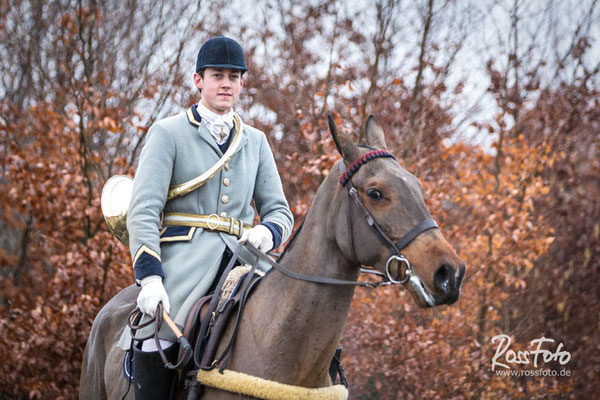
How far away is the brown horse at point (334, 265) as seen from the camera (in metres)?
2.61

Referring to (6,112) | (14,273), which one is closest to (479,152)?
(6,112)

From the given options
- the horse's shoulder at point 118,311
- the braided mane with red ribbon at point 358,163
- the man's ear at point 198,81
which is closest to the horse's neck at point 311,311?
the braided mane with red ribbon at point 358,163

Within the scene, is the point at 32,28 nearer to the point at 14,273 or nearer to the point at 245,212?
the point at 14,273

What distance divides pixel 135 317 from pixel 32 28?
828 centimetres

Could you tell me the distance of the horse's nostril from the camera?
2.50m

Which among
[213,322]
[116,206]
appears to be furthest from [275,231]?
[116,206]

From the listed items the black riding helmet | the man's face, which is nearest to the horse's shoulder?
the man's face

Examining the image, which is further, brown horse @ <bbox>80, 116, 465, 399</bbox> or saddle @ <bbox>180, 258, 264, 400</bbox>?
saddle @ <bbox>180, 258, 264, 400</bbox>

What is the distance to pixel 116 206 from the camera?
369cm

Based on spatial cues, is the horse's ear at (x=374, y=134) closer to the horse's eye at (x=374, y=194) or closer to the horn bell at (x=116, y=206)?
the horse's eye at (x=374, y=194)

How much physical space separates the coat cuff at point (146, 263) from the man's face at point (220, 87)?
95cm

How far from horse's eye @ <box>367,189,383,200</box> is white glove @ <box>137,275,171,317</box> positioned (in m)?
1.18

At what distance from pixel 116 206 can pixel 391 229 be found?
5.99 feet

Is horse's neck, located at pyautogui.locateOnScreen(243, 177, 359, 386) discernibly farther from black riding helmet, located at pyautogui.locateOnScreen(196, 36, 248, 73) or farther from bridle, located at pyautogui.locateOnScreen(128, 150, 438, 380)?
black riding helmet, located at pyautogui.locateOnScreen(196, 36, 248, 73)
